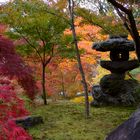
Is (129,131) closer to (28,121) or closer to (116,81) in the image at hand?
(28,121)

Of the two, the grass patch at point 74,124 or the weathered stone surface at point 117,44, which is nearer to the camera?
the grass patch at point 74,124

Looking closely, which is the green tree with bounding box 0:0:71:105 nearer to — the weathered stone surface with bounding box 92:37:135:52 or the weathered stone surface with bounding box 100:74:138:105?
the weathered stone surface with bounding box 92:37:135:52

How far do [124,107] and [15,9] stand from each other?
562 cm

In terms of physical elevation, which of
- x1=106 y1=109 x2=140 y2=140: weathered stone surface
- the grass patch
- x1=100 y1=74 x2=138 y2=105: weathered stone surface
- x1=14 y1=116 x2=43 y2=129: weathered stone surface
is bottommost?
the grass patch

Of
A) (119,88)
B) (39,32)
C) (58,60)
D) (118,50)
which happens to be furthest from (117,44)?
(58,60)

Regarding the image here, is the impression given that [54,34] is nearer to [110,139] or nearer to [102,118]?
[102,118]

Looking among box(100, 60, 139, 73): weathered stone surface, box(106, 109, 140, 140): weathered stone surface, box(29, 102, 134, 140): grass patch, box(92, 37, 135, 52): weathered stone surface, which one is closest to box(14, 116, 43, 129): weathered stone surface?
box(29, 102, 134, 140): grass patch

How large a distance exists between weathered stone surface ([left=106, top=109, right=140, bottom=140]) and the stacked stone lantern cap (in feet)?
24.1

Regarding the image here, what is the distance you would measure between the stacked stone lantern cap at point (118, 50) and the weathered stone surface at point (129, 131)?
289 inches

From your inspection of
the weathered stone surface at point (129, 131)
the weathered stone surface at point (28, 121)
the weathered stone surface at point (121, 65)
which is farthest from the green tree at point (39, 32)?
the weathered stone surface at point (129, 131)

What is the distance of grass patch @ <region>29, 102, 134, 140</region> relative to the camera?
7.65 m

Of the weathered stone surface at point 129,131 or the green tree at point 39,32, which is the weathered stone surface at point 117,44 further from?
the weathered stone surface at point 129,131

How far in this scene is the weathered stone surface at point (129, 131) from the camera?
4802mm

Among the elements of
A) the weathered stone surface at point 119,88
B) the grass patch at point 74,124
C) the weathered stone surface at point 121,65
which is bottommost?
the grass patch at point 74,124
